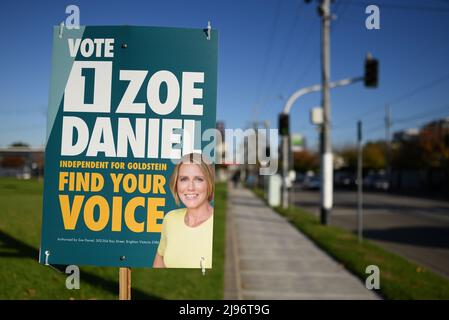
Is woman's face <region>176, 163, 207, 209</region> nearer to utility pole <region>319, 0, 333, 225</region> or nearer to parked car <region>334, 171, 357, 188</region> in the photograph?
utility pole <region>319, 0, 333, 225</region>

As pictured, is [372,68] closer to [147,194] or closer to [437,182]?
[147,194]

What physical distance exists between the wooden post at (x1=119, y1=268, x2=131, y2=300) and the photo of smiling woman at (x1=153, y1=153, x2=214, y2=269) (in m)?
0.23

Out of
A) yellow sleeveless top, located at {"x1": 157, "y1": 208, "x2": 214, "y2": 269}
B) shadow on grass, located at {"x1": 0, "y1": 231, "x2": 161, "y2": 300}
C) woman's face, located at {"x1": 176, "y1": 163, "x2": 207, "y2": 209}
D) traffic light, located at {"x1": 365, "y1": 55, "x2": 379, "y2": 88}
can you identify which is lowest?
shadow on grass, located at {"x1": 0, "y1": 231, "x2": 161, "y2": 300}

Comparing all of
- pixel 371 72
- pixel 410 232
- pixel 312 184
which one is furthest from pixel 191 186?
pixel 312 184

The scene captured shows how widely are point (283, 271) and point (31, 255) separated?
433 centimetres

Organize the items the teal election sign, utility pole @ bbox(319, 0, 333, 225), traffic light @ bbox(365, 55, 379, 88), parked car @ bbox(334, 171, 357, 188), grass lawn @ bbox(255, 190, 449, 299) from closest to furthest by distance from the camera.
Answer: the teal election sign < grass lawn @ bbox(255, 190, 449, 299) < traffic light @ bbox(365, 55, 379, 88) < utility pole @ bbox(319, 0, 333, 225) < parked car @ bbox(334, 171, 357, 188)

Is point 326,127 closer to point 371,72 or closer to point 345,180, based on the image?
point 371,72

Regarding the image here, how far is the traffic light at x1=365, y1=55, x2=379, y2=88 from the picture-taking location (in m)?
11.2

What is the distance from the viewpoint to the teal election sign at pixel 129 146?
242 centimetres

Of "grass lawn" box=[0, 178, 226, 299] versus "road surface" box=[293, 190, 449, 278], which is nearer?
"grass lawn" box=[0, 178, 226, 299]

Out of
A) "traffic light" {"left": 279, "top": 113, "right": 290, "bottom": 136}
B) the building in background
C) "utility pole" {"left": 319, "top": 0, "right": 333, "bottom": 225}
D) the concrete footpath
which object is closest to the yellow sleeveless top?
the concrete footpath

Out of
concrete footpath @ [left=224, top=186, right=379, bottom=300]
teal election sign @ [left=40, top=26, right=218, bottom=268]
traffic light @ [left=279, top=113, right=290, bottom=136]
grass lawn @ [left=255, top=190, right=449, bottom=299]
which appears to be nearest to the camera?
teal election sign @ [left=40, top=26, right=218, bottom=268]

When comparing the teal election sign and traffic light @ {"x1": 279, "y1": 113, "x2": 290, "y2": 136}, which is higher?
traffic light @ {"x1": 279, "y1": 113, "x2": 290, "y2": 136}
